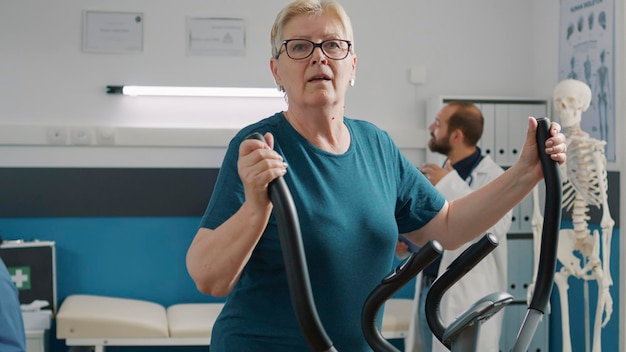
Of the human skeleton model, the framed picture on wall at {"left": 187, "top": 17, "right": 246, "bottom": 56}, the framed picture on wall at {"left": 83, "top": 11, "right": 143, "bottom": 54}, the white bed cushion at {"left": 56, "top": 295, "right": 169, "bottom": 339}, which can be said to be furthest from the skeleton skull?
the framed picture on wall at {"left": 83, "top": 11, "right": 143, "bottom": 54}

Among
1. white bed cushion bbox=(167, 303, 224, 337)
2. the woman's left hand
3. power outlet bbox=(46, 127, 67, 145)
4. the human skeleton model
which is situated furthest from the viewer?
power outlet bbox=(46, 127, 67, 145)

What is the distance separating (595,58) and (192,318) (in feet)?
7.27

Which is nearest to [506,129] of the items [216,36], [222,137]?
[222,137]

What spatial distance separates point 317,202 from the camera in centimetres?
146

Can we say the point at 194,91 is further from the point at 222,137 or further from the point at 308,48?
the point at 308,48

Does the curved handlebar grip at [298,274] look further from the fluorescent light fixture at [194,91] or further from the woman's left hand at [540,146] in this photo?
the fluorescent light fixture at [194,91]

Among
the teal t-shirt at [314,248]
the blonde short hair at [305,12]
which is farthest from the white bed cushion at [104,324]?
the blonde short hair at [305,12]

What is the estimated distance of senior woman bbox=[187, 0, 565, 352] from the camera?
55.6 inches

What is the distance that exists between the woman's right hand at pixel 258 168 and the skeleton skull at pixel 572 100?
2497 mm

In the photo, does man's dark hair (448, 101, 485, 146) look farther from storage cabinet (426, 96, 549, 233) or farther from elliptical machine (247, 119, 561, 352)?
elliptical machine (247, 119, 561, 352)

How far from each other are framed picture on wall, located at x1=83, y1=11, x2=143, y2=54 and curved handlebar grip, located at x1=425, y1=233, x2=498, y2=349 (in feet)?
10.9

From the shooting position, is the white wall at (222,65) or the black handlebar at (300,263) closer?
the black handlebar at (300,263)

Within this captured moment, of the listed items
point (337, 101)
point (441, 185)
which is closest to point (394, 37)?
point (441, 185)

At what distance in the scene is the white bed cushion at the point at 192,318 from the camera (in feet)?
12.4
